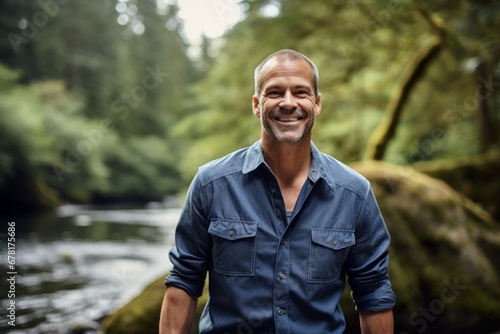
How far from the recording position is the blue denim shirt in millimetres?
2000

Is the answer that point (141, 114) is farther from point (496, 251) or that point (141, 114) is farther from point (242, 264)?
point (242, 264)

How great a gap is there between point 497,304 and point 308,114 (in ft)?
13.0

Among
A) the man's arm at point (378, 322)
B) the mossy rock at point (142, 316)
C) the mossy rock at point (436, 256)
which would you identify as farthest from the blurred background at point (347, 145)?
the man's arm at point (378, 322)

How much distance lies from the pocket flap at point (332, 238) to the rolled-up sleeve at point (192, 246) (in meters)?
0.42

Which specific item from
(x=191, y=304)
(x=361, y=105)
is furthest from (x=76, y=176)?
(x=191, y=304)

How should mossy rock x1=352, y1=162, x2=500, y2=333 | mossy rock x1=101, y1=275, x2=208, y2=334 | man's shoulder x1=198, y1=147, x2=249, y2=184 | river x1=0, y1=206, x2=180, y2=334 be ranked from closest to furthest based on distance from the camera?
man's shoulder x1=198, y1=147, x2=249, y2=184 < mossy rock x1=101, y1=275, x2=208, y2=334 < mossy rock x1=352, y1=162, x2=500, y2=333 < river x1=0, y1=206, x2=180, y2=334

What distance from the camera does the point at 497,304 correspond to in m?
5.09

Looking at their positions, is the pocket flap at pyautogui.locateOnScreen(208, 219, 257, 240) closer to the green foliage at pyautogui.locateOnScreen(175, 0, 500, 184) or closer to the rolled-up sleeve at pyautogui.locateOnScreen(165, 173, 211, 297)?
the rolled-up sleeve at pyautogui.locateOnScreen(165, 173, 211, 297)

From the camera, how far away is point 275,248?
2.01m

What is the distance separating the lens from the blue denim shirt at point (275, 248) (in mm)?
2000

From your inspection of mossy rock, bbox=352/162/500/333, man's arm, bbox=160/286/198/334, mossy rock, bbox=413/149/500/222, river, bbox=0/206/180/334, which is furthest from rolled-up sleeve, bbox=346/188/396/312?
mossy rock, bbox=413/149/500/222

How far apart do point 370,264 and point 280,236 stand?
39 cm

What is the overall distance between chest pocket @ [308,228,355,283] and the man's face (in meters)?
0.38

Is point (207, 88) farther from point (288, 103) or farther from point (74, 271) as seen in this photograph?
point (288, 103)
